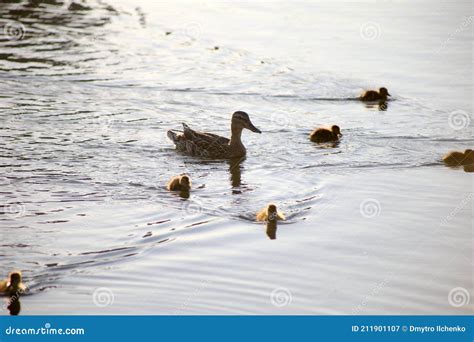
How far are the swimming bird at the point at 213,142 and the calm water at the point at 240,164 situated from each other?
0.51 feet

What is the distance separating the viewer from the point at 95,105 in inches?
596

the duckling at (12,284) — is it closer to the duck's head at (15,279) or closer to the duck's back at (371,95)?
the duck's head at (15,279)

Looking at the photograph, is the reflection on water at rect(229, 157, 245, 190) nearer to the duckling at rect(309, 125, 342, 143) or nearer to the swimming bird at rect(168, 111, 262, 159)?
the swimming bird at rect(168, 111, 262, 159)

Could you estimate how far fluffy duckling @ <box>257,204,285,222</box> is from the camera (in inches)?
405

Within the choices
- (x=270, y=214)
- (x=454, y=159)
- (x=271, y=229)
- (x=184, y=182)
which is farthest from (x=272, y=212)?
(x=454, y=159)

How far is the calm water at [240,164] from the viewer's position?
29.2ft

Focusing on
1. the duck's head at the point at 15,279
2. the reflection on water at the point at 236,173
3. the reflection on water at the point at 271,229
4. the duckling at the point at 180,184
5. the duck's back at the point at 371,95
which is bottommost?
the reflection on water at the point at 236,173

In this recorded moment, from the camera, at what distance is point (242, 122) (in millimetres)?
13586

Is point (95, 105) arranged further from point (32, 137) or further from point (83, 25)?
point (83, 25)

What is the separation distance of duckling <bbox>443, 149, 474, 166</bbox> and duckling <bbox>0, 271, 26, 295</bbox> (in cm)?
647

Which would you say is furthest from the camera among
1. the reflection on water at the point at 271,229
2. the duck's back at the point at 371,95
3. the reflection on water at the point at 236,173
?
the duck's back at the point at 371,95

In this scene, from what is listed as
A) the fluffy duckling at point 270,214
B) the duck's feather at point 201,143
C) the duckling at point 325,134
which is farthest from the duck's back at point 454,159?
the fluffy duckling at point 270,214

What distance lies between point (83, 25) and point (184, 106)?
634 cm

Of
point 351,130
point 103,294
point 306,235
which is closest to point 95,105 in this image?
point 351,130
